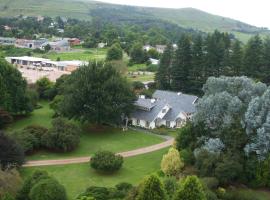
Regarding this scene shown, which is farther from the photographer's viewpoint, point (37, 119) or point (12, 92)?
point (37, 119)

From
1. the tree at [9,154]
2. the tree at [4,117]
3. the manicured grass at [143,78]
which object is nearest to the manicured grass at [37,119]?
the tree at [4,117]

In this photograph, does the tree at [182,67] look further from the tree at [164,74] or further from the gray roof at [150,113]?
the gray roof at [150,113]

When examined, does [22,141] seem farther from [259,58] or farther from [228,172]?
[259,58]

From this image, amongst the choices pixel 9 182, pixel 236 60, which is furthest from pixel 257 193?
pixel 236 60

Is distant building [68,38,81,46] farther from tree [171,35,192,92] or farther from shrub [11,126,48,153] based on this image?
shrub [11,126,48,153]

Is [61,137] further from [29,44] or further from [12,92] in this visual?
[29,44]
